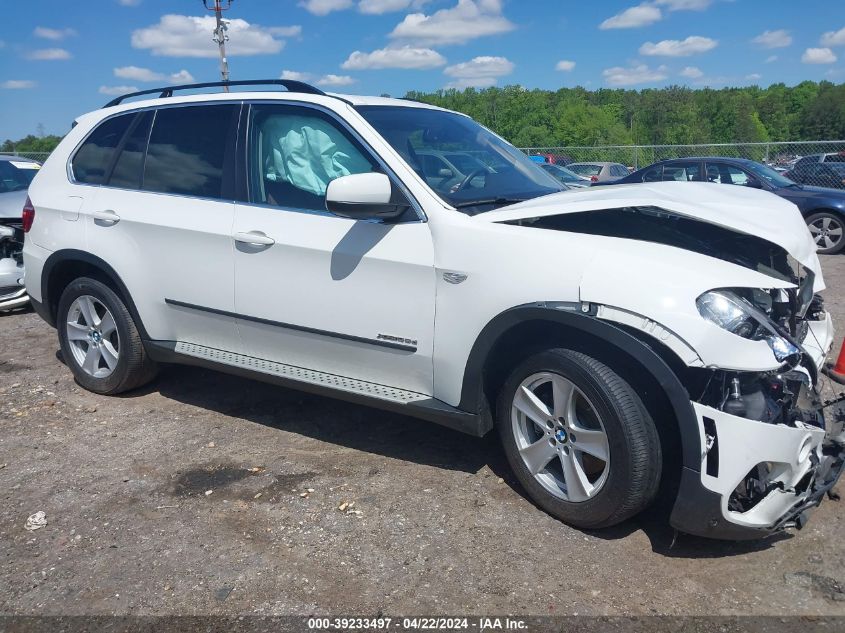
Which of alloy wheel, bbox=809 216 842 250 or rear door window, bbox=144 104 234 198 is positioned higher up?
rear door window, bbox=144 104 234 198

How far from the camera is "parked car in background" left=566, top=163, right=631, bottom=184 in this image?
23.2 metres

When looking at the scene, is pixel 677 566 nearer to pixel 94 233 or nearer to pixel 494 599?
pixel 494 599

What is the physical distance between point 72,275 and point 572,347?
3.67 meters

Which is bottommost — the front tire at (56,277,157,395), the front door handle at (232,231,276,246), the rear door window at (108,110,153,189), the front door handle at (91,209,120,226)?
the front tire at (56,277,157,395)

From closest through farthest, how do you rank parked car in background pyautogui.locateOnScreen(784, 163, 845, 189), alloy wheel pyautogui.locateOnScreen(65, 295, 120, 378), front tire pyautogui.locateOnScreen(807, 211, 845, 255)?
alloy wheel pyautogui.locateOnScreen(65, 295, 120, 378)
front tire pyautogui.locateOnScreen(807, 211, 845, 255)
parked car in background pyautogui.locateOnScreen(784, 163, 845, 189)

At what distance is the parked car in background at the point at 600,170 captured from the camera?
2320 cm

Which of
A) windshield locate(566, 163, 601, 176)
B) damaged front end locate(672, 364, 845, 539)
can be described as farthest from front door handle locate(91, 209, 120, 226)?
windshield locate(566, 163, 601, 176)

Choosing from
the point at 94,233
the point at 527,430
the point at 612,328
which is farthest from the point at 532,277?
the point at 94,233

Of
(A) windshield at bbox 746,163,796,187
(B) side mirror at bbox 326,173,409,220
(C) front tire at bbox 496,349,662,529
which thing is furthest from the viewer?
(A) windshield at bbox 746,163,796,187

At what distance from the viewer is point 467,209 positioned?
3.51 metres

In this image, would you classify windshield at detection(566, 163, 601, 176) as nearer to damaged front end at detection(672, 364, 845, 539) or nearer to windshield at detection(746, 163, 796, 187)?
windshield at detection(746, 163, 796, 187)

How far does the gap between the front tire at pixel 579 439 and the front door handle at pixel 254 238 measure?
151cm

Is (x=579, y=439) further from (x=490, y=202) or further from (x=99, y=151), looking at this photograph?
(x=99, y=151)

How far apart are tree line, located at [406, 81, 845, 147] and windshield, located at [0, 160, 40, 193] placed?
161ft
